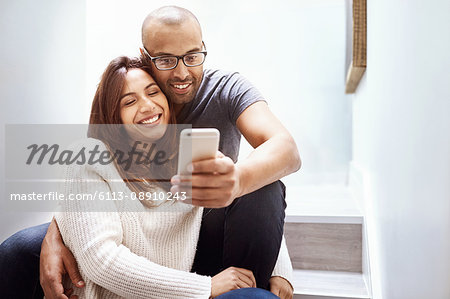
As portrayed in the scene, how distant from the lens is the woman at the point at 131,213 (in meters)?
0.77

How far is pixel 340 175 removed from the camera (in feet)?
8.73

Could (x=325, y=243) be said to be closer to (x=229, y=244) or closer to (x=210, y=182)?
(x=229, y=244)

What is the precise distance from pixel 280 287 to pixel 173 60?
2.02 feet

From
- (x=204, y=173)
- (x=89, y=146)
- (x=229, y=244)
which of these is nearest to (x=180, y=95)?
(x=89, y=146)

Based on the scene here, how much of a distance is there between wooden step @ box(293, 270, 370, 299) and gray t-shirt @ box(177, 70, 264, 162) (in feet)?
1.41

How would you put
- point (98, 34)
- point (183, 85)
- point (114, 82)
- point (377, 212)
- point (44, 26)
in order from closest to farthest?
point (114, 82)
point (183, 85)
point (377, 212)
point (44, 26)
point (98, 34)

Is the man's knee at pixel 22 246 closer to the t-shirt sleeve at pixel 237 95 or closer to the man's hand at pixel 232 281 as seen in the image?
the man's hand at pixel 232 281

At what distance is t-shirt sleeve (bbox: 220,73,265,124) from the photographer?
1.04 meters

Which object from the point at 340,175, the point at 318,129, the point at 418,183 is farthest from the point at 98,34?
the point at 418,183

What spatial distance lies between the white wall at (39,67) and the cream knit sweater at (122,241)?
657 millimetres

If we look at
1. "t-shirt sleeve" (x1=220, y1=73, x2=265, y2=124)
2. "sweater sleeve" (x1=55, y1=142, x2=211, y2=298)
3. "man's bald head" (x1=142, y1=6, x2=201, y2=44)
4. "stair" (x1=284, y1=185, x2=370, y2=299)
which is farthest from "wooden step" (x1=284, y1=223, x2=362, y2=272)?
"man's bald head" (x1=142, y1=6, x2=201, y2=44)

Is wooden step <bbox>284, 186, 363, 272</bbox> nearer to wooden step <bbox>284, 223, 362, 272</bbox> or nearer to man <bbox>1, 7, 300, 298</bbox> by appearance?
wooden step <bbox>284, 223, 362, 272</bbox>

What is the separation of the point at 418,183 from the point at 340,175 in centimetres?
202

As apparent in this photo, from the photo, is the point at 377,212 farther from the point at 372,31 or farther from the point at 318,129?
the point at 318,129
